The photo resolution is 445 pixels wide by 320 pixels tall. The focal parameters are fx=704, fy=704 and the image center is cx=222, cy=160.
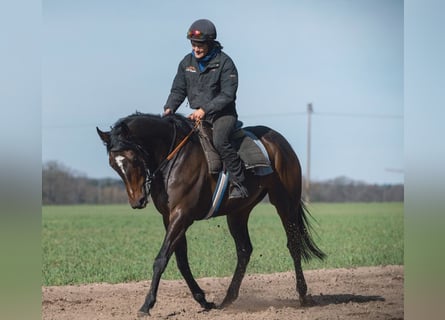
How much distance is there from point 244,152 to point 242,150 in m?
0.03

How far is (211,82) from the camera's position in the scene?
23.2 feet

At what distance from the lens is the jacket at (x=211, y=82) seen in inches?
276

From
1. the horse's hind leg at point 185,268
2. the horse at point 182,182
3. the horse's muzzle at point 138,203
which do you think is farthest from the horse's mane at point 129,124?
the horse's hind leg at point 185,268

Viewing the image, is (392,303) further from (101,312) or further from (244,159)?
(101,312)

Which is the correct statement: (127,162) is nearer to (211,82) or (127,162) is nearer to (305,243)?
(211,82)

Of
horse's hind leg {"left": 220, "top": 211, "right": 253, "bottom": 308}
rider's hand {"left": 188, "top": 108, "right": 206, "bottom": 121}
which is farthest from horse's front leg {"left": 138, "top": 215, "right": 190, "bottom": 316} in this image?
horse's hind leg {"left": 220, "top": 211, "right": 253, "bottom": 308}

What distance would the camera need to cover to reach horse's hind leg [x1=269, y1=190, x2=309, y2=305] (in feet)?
26.9

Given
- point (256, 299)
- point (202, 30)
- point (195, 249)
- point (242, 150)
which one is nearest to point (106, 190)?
point (195, 249)

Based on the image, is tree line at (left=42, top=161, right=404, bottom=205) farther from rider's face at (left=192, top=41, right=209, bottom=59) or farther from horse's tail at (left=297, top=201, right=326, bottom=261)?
rider's face at (left=192, top=41, right=209, bottom=59)

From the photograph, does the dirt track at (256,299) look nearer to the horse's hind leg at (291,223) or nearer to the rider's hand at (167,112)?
the horse's hind leg at (291,223)

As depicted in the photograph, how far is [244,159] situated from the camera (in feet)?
24.2

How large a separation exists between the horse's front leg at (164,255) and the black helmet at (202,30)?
1.75 meters

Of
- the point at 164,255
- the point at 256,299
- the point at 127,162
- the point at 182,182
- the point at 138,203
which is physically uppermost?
the point at 127,162

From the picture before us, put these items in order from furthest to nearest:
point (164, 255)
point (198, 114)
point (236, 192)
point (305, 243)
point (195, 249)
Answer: point (195, 249) → point (305, 243) → point (236, 192) → point (198, 114) → point (164, 255)
